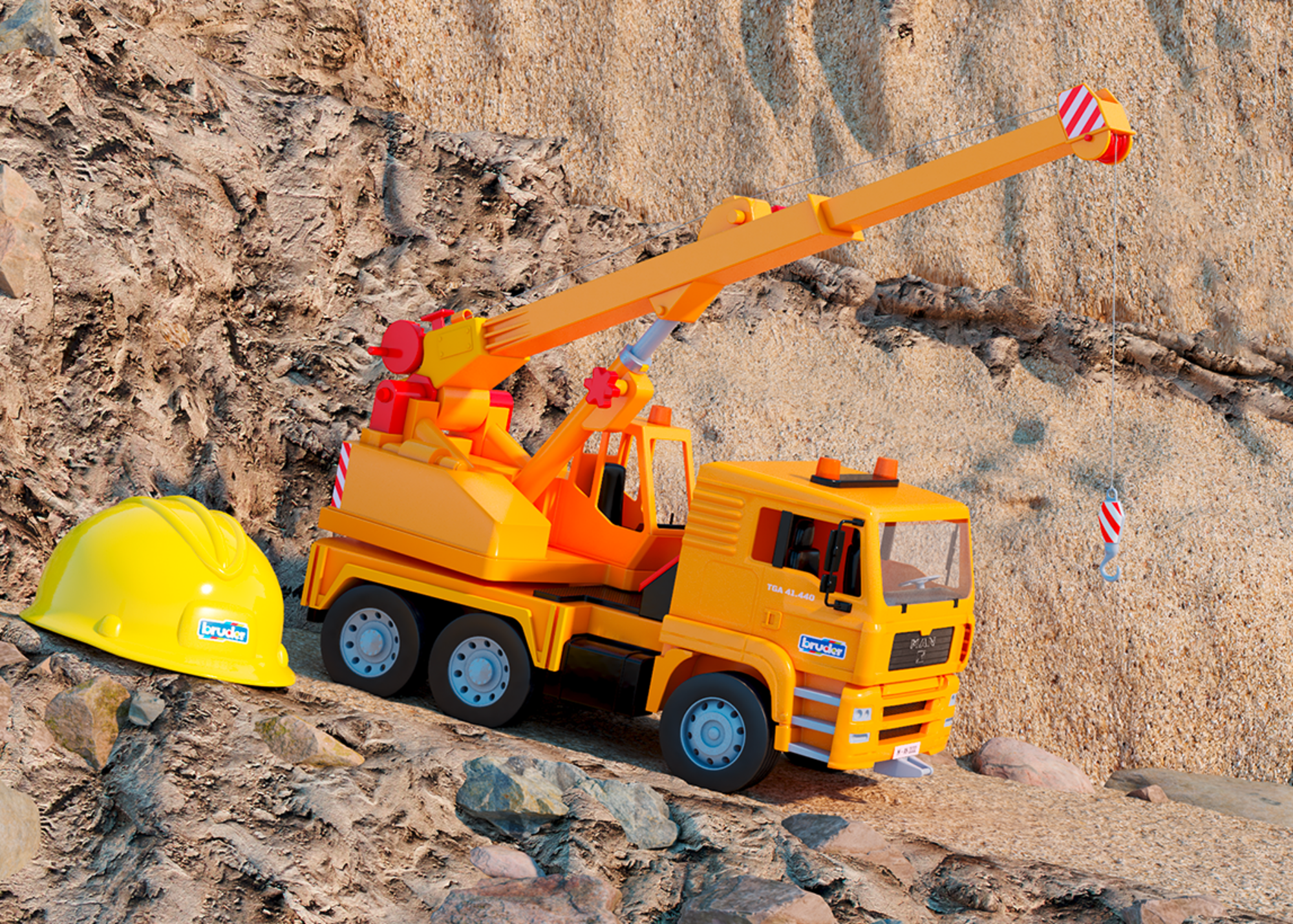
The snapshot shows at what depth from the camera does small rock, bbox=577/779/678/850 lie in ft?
21.9

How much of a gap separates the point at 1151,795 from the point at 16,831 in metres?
8.23

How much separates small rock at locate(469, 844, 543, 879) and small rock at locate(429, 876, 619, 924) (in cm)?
7

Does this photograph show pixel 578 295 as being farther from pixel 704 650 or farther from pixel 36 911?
pixel 36 911

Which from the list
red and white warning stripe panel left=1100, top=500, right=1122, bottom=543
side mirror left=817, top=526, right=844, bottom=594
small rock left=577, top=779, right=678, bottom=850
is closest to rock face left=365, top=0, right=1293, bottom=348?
red and white warning stripe panel left=1100, top=500, right=1122, bottom=543

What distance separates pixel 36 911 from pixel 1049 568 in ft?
31.4

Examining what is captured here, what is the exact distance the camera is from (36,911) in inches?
215

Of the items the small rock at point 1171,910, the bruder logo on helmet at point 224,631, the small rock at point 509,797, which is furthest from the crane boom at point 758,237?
the small rock at point 1171,910

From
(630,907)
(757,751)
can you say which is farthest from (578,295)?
(630,907)

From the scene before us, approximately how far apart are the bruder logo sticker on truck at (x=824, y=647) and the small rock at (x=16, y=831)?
4623 millimetres

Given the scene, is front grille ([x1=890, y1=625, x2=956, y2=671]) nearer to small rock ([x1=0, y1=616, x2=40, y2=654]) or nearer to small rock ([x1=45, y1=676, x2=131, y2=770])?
small rock ([x1=45, y1=676, x2=131, y2=770])

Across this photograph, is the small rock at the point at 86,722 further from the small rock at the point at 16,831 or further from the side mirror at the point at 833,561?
the side mirror at the point at 833,561

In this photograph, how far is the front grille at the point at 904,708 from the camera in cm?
801

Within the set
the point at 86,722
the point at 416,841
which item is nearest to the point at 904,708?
the point at 416,841

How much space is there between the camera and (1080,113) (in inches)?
269
